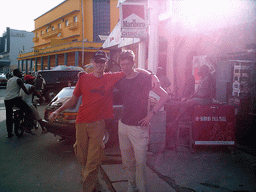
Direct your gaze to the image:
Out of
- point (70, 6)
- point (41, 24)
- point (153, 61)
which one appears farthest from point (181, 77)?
point (41, 24)

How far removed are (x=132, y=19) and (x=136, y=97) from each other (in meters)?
3.30

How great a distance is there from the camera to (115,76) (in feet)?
10.7

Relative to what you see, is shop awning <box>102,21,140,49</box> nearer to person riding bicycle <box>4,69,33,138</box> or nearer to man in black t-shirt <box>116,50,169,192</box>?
→ person riding bicycle <box>4,69,33,138</box>

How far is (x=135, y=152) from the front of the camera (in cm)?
311

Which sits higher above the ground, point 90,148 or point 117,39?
point 117,39

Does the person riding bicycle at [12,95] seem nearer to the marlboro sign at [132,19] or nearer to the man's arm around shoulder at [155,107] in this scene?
the marlboro sign at [132,19]

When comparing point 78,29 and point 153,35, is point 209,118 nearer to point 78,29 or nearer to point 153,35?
point 153,35

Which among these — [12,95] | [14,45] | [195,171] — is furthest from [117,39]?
[14,45]

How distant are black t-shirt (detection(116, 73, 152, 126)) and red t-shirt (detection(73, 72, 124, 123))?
227 mm

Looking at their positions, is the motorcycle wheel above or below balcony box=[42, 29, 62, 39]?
below

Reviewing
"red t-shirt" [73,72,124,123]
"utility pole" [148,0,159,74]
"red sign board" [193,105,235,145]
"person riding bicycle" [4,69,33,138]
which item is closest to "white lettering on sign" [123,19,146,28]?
"utility pole" [148,0,159,74]

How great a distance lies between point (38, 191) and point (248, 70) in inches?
238

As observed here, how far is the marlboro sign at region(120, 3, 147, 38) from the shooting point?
5816mm

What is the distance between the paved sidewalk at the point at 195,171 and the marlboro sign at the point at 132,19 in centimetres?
277
